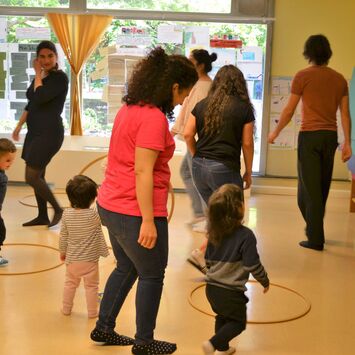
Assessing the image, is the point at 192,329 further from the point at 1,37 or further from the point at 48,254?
the point at 1,37

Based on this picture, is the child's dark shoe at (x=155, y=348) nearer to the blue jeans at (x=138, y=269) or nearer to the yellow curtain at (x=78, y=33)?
the blue jeans at (x=138, y=269)

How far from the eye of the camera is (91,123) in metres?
7.04

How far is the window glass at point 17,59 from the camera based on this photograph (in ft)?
22.5

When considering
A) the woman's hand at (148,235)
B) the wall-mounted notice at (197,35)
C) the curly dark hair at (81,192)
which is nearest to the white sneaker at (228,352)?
the woman's hand at (148,235)

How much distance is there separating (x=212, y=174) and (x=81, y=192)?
0.90 meters

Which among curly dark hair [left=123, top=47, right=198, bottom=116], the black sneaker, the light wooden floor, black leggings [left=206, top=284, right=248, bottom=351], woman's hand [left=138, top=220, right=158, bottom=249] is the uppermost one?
curly dark hair [left=123, top=47, right=198, bottom=116]

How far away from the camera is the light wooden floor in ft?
9.37

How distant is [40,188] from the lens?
4.82m

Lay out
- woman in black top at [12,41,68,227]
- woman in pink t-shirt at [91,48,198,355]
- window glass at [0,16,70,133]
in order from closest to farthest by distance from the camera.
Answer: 1. woman in pink t-shirt at [91,48,198,355]
2. woman in black top at [12,41,68,227]
3. window glass at [0,16,70,133]

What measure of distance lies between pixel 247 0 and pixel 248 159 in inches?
136

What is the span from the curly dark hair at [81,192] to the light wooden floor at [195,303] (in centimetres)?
60

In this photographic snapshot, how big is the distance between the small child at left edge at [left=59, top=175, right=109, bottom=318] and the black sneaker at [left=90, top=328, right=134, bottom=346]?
0.34m

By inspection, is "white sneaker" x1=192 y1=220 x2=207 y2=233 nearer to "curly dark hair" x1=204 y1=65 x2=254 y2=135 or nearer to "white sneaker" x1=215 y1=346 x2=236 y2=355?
"curly dark hair" x1=204 y1=65 x2=254 y2=135

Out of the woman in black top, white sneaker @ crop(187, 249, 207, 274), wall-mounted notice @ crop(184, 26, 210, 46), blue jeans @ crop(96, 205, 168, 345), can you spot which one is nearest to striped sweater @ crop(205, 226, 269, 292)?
blue jeans @ crop(96, 205, 168, 345)
